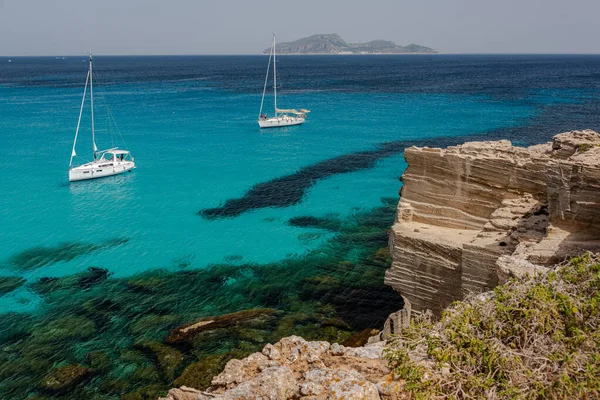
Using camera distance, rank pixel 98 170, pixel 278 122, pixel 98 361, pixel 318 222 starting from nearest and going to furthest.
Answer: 1. pixel 98 361
2. pixel 318 222
3. pixel 98 170
4. pixel 278 122

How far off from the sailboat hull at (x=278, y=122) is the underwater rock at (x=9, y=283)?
4586 centimetres

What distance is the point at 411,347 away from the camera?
28.0 feet

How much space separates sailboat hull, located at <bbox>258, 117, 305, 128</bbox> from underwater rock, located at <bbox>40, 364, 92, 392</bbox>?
175ft

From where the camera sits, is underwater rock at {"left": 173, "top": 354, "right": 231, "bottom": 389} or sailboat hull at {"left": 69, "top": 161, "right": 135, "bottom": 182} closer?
underwater rock at {"left": 173, "top": 354, "right": 231, "bottom": 389}

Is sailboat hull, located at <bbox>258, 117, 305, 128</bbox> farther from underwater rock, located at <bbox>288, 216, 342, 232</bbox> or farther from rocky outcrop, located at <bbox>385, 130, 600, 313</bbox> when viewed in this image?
rocky outcrop, located at <bbox>385, 130, 600, 313</bbox>

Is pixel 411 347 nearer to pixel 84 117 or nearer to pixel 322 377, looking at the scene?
pixel 322 377

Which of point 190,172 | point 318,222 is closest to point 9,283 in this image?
point 318,222

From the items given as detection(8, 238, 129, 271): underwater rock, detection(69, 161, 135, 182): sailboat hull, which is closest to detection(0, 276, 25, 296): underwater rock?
detection(8, 238, 129, 271): underwater rock

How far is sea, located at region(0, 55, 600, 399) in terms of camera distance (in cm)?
2030

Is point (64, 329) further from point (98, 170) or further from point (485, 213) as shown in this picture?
point (98, 170)

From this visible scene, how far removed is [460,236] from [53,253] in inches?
944

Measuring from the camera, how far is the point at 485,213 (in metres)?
19.2

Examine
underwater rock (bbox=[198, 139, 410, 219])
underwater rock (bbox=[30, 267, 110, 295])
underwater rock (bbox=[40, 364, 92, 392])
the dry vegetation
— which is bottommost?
underwater rock (bbox=[40, 364, 92, 392])

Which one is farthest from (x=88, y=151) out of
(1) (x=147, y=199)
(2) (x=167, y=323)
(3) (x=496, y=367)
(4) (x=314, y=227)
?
(3) (x=496, y=367)
